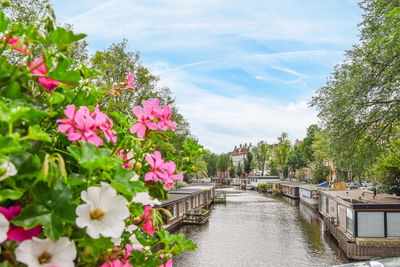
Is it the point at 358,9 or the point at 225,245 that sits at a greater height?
the point at 358,9

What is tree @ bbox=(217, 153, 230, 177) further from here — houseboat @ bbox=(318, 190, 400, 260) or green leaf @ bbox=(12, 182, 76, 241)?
green leaf @ bbox=(12, 182, 76, 241)

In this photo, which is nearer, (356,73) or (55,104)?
(55,104)

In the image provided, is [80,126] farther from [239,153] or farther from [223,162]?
[239,153]

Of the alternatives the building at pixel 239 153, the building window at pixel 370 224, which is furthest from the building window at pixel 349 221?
the building at pixel 239 153

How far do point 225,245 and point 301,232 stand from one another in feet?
23.8

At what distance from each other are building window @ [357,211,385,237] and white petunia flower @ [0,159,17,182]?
18680 mm

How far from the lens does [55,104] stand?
1.20m

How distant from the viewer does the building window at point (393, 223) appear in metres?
16.3

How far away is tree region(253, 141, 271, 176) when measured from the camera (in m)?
83.2

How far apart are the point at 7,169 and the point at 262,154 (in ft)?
279

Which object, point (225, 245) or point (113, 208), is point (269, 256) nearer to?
point (225, 245)

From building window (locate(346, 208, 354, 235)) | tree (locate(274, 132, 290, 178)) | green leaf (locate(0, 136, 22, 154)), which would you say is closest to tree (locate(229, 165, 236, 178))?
tree (locate(274, 132, 290, 178))

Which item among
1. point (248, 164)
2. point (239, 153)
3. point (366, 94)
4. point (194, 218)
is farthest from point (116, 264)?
point (239, 153)

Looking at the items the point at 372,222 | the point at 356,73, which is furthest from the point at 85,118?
the point at 372,222
